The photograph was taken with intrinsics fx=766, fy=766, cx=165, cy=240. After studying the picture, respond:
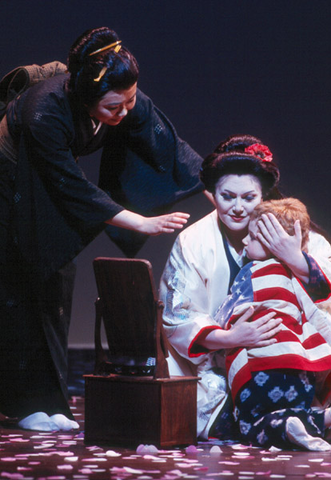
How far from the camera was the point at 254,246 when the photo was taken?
2.60 meters

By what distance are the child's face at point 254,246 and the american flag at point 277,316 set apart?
3cm

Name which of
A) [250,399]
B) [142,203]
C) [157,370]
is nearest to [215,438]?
[250,399]

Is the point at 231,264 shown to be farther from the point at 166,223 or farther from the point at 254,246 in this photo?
the point at 166,223

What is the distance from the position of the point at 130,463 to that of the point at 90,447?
317 mm

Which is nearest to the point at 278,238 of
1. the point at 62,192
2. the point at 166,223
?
the point at 166,223

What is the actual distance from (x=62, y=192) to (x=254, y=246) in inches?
27.3

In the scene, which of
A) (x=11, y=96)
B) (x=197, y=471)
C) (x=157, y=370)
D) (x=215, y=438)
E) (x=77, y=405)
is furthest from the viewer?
(x=77, y=405)

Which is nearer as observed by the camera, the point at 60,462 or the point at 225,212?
the point at 60,462

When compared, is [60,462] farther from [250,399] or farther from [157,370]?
[250,399]

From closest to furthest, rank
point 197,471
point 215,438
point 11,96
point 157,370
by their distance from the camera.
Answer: point 197,471 → point 157,370 → point 215,438 → point 11,96

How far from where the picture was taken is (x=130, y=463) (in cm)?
205

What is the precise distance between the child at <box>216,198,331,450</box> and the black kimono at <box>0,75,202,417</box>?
52 cm

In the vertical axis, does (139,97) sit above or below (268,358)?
above

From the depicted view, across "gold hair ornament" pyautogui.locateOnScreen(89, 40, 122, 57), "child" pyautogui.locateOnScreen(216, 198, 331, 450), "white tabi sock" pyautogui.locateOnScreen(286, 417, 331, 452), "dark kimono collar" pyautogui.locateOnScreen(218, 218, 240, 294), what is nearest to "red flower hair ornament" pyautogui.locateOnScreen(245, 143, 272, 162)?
"child" pyautogui.locateOnScreen(216, 198, 331, 450)
